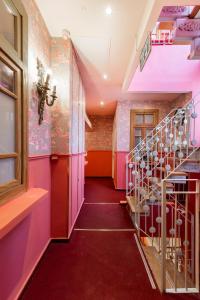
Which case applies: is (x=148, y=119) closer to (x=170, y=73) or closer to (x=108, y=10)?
(x=170, y=73)

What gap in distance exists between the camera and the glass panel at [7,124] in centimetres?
136

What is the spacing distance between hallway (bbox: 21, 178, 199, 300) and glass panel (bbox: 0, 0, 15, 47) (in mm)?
2264

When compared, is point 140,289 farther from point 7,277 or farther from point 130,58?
point 130,58

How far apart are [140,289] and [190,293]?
49 cm

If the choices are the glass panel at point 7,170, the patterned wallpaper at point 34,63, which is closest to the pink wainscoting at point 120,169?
the patterned wallpaper at point 34,63

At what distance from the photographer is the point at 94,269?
81.6 inches

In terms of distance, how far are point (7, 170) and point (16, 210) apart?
368 millimetres

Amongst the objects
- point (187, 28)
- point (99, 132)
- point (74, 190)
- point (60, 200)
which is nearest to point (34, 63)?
point (60, 200)

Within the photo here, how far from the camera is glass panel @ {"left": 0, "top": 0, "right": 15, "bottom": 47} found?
1342 mm

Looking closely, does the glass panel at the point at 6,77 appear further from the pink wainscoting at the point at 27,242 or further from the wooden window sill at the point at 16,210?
the wooden window sill at the point at 16,210

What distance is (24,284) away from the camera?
1722mm

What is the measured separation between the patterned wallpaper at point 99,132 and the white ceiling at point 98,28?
4670 millimetres

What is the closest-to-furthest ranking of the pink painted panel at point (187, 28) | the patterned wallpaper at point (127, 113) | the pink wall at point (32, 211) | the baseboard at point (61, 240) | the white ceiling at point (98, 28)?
the pink wall at point (32, 211) < the white ceiling at point (98, 28) < the pink painted panel at point (187, 28) < the baseboard at point (61, 240) < the patterned wallpaper at point (127, 113)

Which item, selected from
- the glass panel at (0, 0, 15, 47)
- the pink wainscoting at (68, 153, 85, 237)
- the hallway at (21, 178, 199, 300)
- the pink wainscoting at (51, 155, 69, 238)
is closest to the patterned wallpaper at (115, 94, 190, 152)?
the pink wainscoting at (68, 153, 85, 237)
